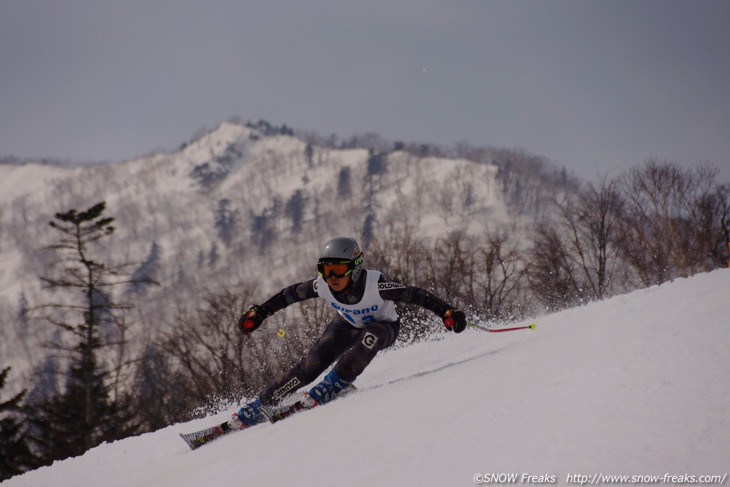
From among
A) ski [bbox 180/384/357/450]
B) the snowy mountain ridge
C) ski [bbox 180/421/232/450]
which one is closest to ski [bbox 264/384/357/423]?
ski [bbox 180/384/357/450]

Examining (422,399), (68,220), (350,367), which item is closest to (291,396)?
(350,367)

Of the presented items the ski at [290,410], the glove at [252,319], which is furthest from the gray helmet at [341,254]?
the ski at [290,410]

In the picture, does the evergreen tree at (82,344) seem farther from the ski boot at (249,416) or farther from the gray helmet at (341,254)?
the gray helmet at (341,254)

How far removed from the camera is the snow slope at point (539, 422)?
181 cm

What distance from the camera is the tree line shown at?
1744 cm

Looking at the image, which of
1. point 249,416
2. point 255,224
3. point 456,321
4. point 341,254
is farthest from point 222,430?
point 255,224

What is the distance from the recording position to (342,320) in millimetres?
5535

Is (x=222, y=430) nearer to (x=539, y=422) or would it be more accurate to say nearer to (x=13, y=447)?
(x=539, y=422)

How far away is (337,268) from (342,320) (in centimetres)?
84

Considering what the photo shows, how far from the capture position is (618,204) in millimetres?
29094

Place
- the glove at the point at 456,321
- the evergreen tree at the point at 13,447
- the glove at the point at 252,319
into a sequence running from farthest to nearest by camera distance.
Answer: the evergreen tree at the point at 13,447 < the glove at the point at 252,319 < the glove at the point at 456,321

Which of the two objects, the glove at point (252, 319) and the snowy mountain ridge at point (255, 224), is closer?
the glove at point (252, 319)

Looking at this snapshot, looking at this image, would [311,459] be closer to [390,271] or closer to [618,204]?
[390,271]

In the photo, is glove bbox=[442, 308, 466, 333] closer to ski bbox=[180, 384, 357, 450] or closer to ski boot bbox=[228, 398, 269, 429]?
ski bbox=[180, 384, 357, 450]
